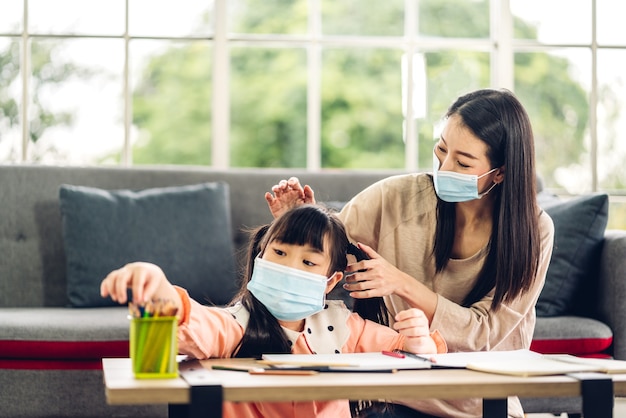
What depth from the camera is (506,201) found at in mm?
1852

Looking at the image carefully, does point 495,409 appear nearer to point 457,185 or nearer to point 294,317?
point 294,317

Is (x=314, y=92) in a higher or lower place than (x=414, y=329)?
higher

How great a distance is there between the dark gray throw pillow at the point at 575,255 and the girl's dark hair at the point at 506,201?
0.93 meters

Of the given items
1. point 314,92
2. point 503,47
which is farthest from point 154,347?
point 503,47

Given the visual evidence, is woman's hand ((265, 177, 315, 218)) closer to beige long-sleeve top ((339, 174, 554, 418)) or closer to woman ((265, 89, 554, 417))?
woman ((265, 89, 554, 417))

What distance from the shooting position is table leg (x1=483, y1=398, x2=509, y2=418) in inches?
60.8

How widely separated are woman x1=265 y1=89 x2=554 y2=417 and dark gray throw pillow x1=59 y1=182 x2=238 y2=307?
1.02m

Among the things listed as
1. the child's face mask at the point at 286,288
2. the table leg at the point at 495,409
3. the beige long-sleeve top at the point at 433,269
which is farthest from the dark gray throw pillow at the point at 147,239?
the table leg at the point at 495,409

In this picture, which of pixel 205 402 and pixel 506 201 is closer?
pixel 205 402

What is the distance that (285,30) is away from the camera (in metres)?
9.10

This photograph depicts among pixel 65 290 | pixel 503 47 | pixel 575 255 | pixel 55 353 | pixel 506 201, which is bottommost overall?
pixel 55 353

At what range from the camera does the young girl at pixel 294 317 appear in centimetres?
145

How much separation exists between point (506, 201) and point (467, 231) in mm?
149

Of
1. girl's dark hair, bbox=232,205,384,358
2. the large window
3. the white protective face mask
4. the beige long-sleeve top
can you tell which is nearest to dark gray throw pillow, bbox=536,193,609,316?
the beige long-sleeve top
